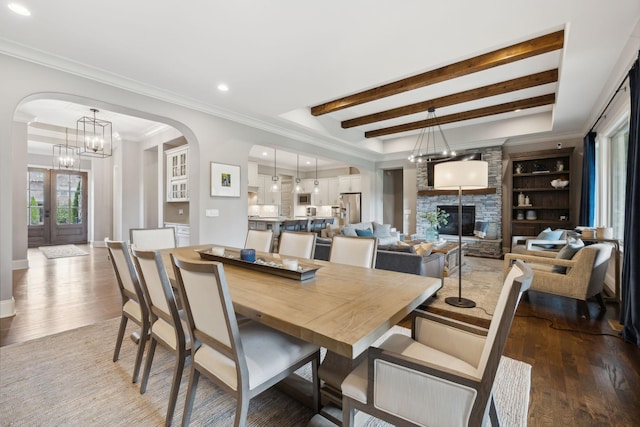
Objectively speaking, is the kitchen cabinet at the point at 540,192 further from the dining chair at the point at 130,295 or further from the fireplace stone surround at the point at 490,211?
the dining chair at the point at 130,295

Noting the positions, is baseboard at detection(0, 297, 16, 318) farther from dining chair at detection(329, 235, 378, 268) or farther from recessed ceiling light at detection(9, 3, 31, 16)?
dining chair at detection(329, 235, 378, 268)

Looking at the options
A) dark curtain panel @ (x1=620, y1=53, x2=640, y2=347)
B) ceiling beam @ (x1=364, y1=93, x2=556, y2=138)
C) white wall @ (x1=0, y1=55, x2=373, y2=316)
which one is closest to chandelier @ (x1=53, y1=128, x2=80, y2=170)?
white wall @ (x1=0, y1=55, x2=373, y2=316)

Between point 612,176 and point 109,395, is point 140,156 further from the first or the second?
point 612,176

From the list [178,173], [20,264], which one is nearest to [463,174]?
[178,173]

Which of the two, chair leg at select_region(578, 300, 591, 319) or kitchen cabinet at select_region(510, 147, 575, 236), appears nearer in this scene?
chair leg at select_region(578, 300, 591, 319)

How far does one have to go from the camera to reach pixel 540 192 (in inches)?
250

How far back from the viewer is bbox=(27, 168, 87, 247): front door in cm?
779

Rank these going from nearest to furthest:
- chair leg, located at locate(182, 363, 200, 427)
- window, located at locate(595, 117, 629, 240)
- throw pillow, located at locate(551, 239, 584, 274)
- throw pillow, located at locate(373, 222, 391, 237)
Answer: chair leg, located at locate(182, 363, 200, 427), throw pillow, located at locate(551, 239, 584, 274), window, located at locate(595, 117, 629, 240), throw pillow, located at locate(373, 222, 391, 237)

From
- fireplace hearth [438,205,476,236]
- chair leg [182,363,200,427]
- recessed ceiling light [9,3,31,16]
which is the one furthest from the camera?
fireplace hearth [438,205,476,236]

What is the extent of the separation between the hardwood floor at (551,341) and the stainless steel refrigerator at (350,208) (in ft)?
18.6

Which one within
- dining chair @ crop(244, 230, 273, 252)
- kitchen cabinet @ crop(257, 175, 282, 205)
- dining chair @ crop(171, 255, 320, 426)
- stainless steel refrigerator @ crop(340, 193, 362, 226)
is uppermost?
kitchen cabinet @ crop(257, 175, 282, 205)

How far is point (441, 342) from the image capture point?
1.40 meters

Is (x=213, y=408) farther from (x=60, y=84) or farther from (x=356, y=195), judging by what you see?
(x=356, y=195)

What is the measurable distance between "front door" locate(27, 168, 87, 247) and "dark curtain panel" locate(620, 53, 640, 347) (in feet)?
38.1
